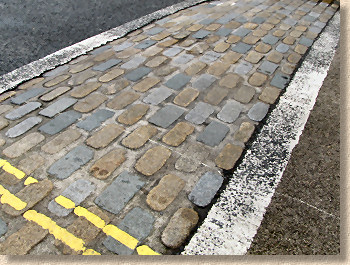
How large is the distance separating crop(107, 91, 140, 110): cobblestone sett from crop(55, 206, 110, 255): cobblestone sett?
125 centimetres

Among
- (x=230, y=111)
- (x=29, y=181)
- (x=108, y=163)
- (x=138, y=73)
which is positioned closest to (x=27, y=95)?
(x=138, y=73)

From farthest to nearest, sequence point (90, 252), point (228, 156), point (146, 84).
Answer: point (146, 84), point (228, 156), point (90, 252)

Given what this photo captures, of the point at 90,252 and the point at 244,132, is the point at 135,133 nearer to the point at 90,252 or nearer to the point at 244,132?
the point at 244,132

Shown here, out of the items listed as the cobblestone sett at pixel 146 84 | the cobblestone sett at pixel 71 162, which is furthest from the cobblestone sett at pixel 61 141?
the cobblestone sett at pixel 146 84

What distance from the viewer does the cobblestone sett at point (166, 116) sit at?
2.87 metres

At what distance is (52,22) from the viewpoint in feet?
15.8

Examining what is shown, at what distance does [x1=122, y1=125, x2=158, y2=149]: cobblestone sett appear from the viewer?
8.65 feet

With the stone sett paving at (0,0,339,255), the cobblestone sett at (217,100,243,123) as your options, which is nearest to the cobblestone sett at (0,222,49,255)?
the stone sett paving at (0,0,339,255)

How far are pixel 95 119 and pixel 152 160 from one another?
0.77 metres

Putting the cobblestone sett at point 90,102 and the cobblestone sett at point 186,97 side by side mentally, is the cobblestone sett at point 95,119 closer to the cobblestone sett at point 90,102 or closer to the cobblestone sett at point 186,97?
the cobblestone sett at point 90,102

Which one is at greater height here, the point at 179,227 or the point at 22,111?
the point at 22,111

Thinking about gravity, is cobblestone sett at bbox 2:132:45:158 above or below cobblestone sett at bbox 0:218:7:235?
above

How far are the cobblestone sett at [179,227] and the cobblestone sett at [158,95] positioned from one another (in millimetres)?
1314

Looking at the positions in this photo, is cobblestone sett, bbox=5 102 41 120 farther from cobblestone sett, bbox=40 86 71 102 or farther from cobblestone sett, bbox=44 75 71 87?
cobblestone sett, bbox=44 75 71 87
